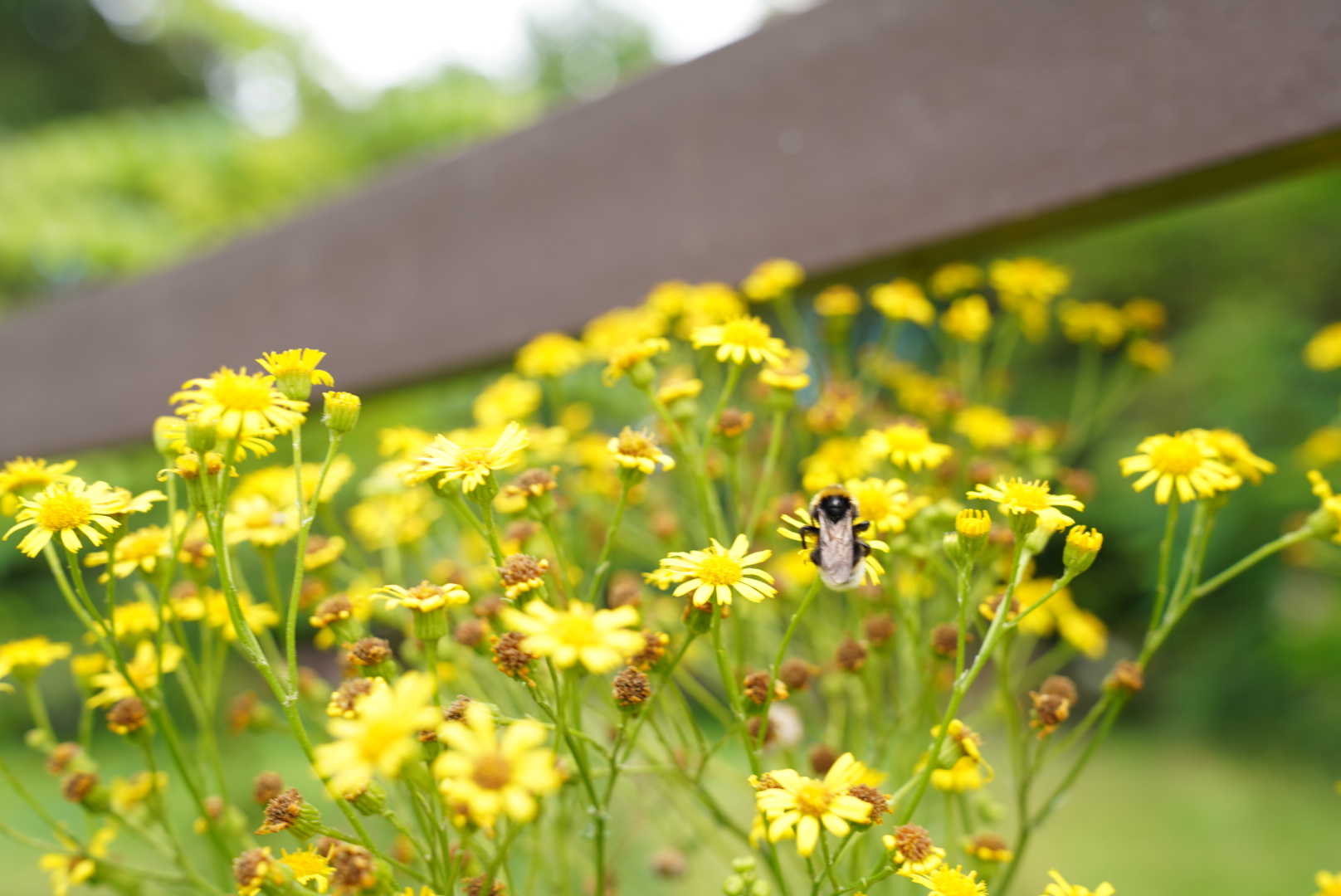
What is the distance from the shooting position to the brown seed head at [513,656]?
388 millimetres

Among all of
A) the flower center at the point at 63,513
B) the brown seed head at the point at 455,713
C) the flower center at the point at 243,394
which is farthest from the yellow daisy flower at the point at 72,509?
the brown seed head at the point at 455,713

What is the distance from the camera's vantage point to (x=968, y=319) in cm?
71

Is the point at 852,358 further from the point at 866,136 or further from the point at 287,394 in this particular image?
the point at 287,394

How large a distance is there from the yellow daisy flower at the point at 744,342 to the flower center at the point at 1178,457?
0.74 ft

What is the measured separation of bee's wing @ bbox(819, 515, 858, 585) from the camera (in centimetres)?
38

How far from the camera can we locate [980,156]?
584 millimetres

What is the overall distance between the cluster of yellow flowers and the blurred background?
Answer: 1.58 ft

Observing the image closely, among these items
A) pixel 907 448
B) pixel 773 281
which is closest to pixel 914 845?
pixel 907 448

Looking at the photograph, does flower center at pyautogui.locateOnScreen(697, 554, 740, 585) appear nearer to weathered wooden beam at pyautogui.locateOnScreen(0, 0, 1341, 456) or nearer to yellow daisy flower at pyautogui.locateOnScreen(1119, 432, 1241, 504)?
yellow daisy flower at pyautogui.locateOnScreen(1119, 432, 1241, 504)

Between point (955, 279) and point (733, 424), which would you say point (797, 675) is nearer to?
point (733, 424)

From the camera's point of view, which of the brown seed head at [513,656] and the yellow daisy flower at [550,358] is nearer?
the brown seed head at [513,656]

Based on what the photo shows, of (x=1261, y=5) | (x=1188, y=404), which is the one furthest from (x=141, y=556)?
(x=1188, y=404)

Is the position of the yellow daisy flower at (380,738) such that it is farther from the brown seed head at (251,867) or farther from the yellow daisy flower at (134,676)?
the yellow daisy flower at (134,676)

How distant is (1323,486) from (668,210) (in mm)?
555
